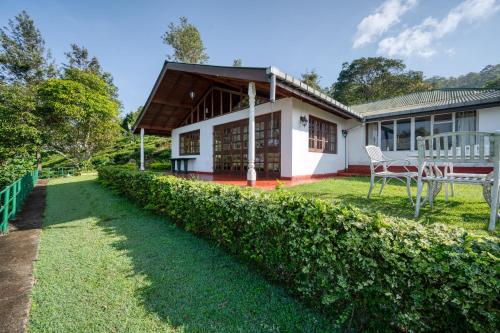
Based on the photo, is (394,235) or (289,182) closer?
(394,235)

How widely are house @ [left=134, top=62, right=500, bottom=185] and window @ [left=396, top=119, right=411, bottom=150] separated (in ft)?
0.12

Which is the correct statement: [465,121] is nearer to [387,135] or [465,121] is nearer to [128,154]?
[387,135]

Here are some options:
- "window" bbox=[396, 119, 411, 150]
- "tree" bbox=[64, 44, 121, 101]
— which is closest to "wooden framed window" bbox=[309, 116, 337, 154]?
"window" bbox=[396, 119, 411, 150]

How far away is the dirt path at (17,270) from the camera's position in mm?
1822

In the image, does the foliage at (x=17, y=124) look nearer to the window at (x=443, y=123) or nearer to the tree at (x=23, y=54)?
the tree at (x=23, y=54)

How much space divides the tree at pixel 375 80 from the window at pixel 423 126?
21.8 m

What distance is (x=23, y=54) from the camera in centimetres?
2245

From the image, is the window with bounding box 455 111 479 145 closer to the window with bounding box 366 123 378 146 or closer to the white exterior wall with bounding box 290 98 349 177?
the window with bounding box 366 123 378 146

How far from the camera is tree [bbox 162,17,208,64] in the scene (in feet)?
76.2

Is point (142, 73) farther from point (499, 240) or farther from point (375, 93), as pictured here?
point (499, 240)

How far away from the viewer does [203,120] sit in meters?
11.9

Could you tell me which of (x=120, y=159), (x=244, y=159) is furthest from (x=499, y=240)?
(x=120, y=159)

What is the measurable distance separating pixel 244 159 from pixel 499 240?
8352 millimetres

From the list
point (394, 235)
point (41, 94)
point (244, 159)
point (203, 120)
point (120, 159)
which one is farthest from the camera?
point (120, 159)
